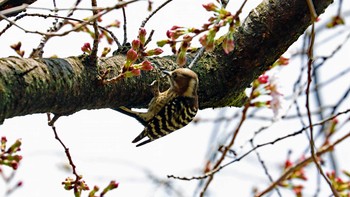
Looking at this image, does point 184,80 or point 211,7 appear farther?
point 184,80

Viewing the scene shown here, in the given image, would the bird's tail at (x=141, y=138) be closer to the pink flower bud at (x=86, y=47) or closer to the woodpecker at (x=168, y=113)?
the woodpecker at (x=168, y=113)

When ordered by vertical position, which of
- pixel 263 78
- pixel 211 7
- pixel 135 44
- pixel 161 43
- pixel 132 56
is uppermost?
pixel 263 78

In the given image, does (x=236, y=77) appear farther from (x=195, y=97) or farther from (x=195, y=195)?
(x=195, y=195)

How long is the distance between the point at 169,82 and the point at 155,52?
0.69 m

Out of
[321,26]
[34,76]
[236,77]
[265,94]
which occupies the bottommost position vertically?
[34,76]

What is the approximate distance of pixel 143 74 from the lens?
3.90 m

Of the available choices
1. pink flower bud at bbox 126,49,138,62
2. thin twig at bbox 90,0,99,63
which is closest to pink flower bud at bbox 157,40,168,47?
pink flower bud at bbox 126,49,138,62

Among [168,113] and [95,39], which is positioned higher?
[168,113]

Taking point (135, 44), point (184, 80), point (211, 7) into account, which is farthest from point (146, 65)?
point (184, 80)

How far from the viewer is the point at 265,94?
496 cm

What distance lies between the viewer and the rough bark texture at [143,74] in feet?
9.68

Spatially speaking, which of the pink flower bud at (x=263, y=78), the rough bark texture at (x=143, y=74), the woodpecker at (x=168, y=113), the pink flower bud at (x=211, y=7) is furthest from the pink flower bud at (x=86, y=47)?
the pink flower bud at (x=263, y=78)

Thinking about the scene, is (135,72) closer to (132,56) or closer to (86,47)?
(132,56)

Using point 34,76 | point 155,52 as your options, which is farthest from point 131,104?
point 34,76
